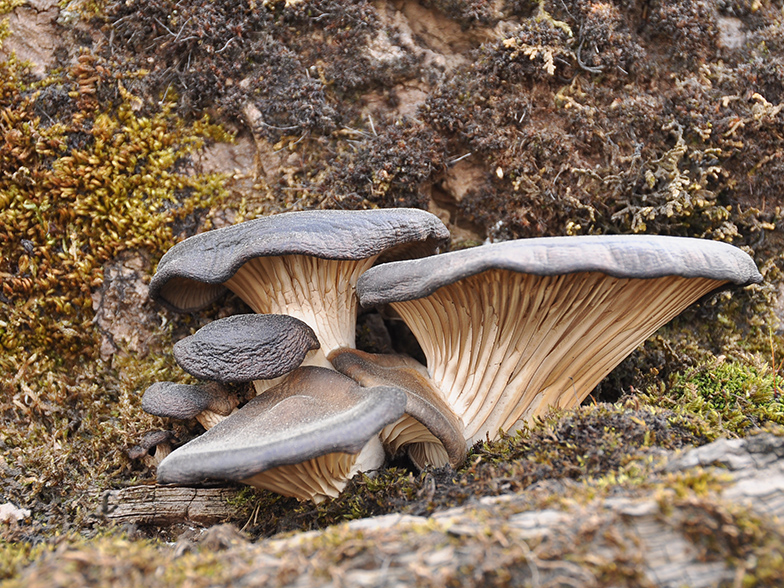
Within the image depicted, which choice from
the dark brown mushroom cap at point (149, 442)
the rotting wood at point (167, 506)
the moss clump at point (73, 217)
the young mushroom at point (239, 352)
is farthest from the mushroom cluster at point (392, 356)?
the moss clump at point (73, 217)

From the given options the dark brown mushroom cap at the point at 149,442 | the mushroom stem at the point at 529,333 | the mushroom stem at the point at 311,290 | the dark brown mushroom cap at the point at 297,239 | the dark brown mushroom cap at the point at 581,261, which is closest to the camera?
the dark brown mushroom cap at the point at 581,261

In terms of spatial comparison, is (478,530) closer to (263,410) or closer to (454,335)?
(454,335)

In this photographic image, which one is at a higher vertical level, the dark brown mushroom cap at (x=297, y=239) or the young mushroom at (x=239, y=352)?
the dark brown mushroom cap at (x=297, y=239)

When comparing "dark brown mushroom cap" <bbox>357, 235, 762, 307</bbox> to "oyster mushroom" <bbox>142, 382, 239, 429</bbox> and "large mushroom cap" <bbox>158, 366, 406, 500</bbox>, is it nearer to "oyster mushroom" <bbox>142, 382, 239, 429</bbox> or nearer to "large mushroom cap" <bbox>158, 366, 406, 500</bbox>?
"large mushroom cap" <bbox>158, 366, 406, 500</bbox>

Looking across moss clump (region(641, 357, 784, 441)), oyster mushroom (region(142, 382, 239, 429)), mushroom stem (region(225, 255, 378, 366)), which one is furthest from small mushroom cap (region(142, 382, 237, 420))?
moss clump (region(641, 357, 784, 441))

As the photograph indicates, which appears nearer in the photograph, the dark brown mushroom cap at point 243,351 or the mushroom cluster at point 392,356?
the mushroom cluster at point 392,356

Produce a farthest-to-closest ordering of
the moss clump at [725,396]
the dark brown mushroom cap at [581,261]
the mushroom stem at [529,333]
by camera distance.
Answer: the moss clump at [725,396] < the mushroom stem at [529,333] < the dark brown mushroom cap at [581,261]

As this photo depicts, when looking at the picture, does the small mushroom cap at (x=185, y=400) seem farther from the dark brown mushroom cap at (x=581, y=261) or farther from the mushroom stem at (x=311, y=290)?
the dark brown mushroom cap at (x=581, y=261)

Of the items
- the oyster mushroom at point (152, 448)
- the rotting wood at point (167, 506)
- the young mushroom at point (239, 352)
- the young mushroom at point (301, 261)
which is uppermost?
the young mushroom at point (301, 261)

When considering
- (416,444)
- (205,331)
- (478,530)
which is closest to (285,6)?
(205,331)
